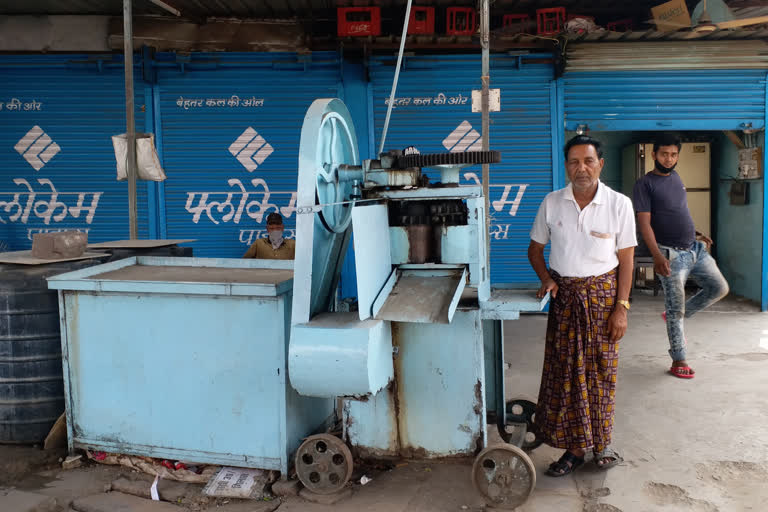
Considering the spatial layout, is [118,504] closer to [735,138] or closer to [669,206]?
[669,206]

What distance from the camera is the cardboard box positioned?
618cm

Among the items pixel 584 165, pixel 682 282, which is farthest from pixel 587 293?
pixel 682 282

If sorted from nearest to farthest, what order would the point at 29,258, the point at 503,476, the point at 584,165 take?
the point at 503,476 < the point at 584,165 < the point at 29,258

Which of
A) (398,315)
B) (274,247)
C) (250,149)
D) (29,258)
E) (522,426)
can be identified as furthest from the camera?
(250,149)

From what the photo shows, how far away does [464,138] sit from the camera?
21.7ft

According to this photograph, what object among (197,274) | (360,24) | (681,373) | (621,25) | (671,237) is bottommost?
(681,373)

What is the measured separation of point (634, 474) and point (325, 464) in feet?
4.84

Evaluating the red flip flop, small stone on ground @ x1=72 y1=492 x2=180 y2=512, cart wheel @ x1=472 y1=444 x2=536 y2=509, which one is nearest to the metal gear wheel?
cart wheel @ x1=472 y1=444 x2=536 y2=509

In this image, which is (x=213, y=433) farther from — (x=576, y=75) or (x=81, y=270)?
(x=576, y=75)

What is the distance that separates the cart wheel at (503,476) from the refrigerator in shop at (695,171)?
20.9 ft

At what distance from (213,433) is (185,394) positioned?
0.23 m

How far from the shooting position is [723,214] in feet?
25.6

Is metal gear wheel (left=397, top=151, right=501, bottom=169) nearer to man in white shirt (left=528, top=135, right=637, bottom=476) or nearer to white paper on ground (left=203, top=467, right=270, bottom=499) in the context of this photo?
man in white shirt (left=528, top=135, right=637, bottom=476)

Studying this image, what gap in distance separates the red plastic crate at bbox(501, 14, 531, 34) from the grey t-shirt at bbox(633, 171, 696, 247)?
2.92m
